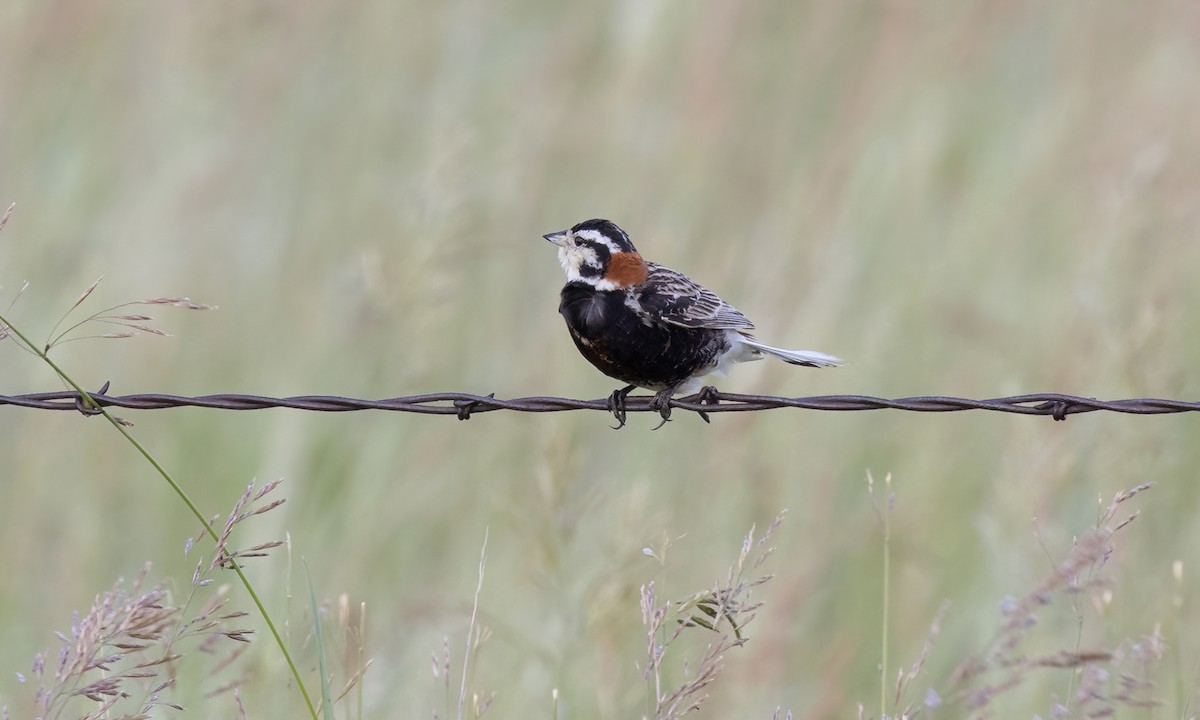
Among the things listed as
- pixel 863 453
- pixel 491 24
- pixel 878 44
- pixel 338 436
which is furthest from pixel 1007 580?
pixel 491 24

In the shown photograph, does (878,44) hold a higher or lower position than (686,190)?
higher

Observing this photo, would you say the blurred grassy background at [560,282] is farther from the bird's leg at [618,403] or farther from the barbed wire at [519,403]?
the barbed wire at [519,403]

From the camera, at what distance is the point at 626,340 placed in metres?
4.61

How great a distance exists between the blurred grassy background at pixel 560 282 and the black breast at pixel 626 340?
1.09ft

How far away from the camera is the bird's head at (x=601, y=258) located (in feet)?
15.8

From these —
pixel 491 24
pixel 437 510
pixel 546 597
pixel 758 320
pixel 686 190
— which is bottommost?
pixel 546 597

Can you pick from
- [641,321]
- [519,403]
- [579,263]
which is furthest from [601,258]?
[519,403]

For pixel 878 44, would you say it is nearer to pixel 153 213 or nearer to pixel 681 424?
pixel 681 424

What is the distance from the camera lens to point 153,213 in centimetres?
585

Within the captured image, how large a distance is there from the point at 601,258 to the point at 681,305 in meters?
0.34

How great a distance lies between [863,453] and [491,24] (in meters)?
3.05

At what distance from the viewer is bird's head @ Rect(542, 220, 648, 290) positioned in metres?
4.81

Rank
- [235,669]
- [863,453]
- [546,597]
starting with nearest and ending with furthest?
[235,669], [546,597], [863,453]

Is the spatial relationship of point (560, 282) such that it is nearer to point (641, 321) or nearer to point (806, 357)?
point (641, 321)
